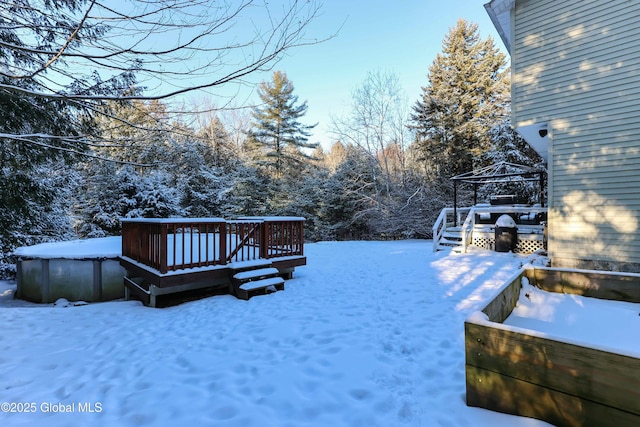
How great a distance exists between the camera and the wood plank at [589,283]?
304cm

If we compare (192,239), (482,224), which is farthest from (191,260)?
(482,224)

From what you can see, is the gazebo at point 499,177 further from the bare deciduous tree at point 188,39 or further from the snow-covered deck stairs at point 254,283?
the bare deciduous tree at point 188,39

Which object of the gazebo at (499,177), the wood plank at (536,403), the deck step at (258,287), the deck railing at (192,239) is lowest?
the deck step at (258,287)

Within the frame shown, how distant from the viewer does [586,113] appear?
589 centimetres

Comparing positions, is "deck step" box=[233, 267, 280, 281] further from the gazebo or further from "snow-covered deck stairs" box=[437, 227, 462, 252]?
the gazebo

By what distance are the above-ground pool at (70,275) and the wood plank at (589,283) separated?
7.14 metres

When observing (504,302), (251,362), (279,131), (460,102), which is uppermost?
(460,102)

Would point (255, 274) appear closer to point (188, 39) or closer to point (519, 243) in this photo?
point (188, 39)

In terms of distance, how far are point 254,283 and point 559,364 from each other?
407 cm

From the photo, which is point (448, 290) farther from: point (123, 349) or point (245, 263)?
point (123, 349)

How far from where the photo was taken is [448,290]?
4.83m

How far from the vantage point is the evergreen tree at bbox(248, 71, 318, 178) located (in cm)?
1880

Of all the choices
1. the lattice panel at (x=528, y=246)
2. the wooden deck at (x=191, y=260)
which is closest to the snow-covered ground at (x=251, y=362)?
the wooden deck at (x=191, y=260)

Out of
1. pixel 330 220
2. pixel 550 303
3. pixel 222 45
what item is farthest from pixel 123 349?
pixel 330 220
